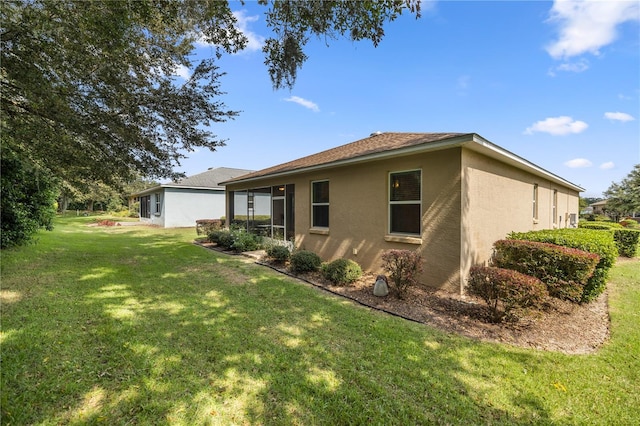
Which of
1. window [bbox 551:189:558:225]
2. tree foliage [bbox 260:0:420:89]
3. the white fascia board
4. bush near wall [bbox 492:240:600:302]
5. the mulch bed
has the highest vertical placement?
tree foliage [bbox 260:0:420:89]

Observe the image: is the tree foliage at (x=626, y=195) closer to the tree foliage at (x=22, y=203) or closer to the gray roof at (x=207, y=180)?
the gray roof at (x=207, y=180)

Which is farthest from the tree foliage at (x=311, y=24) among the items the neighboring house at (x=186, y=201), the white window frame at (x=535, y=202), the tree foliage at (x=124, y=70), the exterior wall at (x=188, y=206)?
the exterior wall at (x=188, y=206)

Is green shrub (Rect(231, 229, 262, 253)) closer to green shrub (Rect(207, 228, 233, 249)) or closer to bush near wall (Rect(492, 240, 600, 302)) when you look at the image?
green shrub (Rect(207, 228, 233, 249))

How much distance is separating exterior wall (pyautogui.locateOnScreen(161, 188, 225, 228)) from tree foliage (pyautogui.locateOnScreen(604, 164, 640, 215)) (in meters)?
44.8

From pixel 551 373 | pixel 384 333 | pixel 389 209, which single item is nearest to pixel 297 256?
pixel 389 209

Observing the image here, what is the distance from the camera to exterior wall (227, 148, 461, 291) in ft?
19.7

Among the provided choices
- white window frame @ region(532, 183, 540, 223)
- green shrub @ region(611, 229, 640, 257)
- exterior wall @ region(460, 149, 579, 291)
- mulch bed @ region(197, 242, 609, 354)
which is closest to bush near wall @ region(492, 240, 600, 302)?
mulch bed @ region(197, 242, 609, 354)

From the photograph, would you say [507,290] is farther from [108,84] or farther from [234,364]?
[108,84]

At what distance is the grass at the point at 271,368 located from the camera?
2.48 metres

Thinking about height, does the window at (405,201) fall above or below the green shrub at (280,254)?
above

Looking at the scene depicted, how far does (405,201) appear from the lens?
22.7 ft

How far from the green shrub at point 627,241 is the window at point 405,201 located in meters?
11.6

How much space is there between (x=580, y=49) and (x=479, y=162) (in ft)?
16.8

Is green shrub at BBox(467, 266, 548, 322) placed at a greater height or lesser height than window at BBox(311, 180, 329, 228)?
lesser
